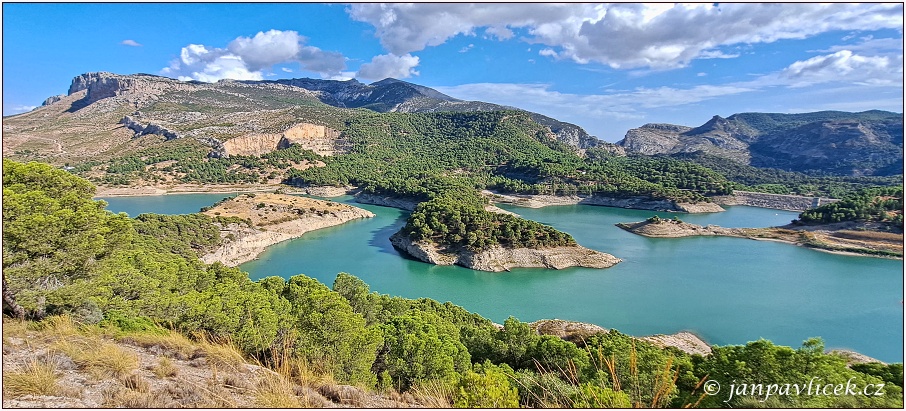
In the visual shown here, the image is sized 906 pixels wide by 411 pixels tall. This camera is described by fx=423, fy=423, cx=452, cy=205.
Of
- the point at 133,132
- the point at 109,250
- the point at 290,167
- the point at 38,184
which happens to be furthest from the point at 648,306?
the point at 133,132

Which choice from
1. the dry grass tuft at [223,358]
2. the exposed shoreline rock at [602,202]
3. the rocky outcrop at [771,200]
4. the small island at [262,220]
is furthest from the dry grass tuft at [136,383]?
the rocky outcrop at [771,200]

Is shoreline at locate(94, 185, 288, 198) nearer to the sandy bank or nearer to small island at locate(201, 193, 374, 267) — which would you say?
the sandy bank

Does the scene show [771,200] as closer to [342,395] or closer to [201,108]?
[342,395]

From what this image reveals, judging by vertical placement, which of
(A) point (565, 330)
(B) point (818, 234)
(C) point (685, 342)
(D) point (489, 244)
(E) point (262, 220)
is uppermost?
(E) point (262, 220)

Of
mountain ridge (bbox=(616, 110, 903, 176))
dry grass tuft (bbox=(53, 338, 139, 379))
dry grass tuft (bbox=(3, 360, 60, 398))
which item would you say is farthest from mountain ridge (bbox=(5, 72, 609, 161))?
dry grass tuft (bbox=(3, 360, 60, 398))

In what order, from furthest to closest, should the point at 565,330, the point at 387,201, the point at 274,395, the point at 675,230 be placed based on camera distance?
the point at 387,201 → the point at 675,230 → the point at 565,330 → the point at 274,395

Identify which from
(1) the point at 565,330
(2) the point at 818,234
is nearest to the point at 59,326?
(1) the point at 565,330

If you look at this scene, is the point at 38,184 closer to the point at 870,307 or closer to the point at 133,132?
the point at 870,307
